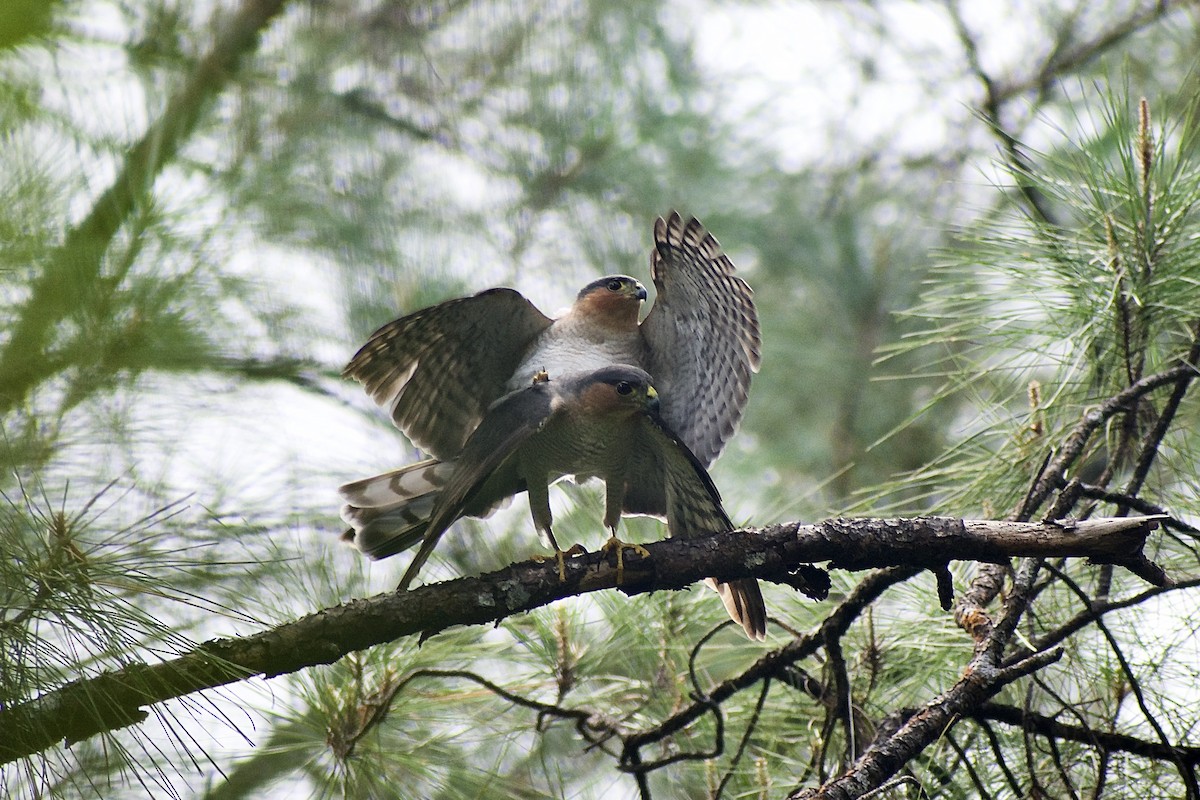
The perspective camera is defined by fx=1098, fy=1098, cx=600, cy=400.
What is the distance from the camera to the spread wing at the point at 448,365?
3174mm

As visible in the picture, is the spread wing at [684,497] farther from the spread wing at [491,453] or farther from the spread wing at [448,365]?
the spread wing at [448,365]

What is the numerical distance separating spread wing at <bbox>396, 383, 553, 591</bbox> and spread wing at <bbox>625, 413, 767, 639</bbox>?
32cm

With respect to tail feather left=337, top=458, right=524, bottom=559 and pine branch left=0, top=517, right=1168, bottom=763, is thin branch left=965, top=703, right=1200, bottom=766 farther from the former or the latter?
tail feather left=337, top=458, right=524, bottom=559

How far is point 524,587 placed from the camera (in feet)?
6.95

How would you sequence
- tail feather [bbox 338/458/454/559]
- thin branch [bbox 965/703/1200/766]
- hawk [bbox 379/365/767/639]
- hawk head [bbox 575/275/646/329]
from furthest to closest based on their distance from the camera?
hawk head [bbox 575/275/646/329]
tail feather [bbox 338/458/454/559]
hawk [bbox 379/365/767/639]
thin branch [bbox 965/703/1200/766]

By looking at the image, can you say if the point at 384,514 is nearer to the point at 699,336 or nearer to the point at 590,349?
the point at 590,349

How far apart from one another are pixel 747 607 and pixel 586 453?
2.43 ft

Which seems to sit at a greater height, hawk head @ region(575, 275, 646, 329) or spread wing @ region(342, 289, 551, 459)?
hawk head @ region(575, 275, 646, 329)

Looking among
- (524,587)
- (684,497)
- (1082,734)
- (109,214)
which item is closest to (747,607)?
(684,497)

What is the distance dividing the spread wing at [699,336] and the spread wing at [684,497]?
0.78 ft

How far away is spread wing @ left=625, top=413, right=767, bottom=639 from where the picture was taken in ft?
8.29

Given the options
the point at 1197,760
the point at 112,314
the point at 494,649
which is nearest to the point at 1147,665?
the point at 1197,760

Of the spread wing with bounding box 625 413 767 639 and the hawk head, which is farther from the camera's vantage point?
the hawk head

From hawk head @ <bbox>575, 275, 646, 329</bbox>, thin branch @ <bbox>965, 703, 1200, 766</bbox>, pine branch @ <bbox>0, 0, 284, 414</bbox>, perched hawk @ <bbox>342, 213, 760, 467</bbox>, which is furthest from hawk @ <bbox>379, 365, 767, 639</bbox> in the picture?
pine branch @ <bbox>0, 0, 284, 414</bbox>
